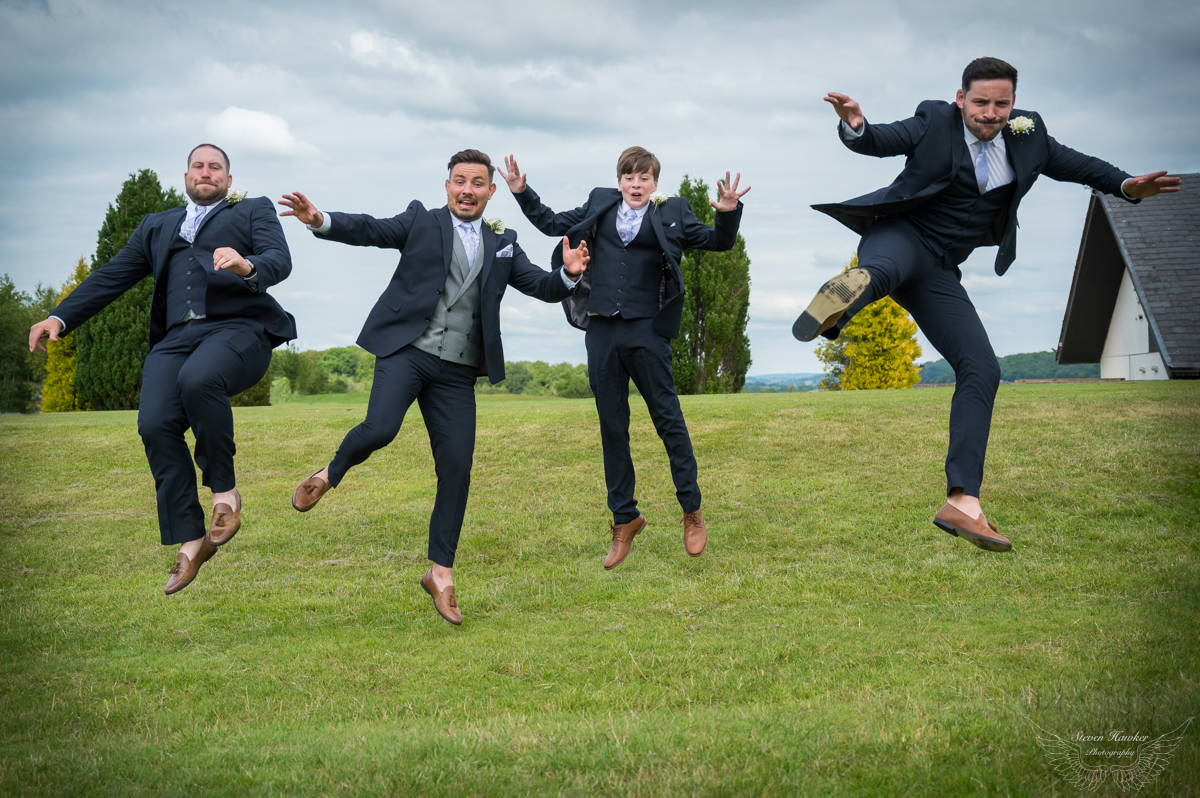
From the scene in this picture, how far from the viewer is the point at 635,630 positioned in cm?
606

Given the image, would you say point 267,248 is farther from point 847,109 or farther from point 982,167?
point 982,167

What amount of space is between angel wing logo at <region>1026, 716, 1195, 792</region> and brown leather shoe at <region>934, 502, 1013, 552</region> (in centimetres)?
125

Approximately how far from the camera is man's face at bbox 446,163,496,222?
5754 millimetres

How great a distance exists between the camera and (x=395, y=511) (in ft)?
35.0

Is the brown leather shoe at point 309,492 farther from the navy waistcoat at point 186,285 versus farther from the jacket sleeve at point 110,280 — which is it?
the jacket sleeve at point 110,280

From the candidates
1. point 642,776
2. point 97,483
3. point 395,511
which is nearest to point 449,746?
point 642,776

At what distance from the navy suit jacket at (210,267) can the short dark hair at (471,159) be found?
1177 millimetres

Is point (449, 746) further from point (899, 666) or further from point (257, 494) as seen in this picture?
point (257, 494)

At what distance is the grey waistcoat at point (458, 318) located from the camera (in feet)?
18.5

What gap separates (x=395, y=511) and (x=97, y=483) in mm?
5413

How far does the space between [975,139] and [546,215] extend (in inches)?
114

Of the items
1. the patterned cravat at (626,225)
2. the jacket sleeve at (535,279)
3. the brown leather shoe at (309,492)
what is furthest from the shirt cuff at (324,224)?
the patterned cravat at (626,225)

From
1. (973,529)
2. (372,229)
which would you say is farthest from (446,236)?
(973,529)

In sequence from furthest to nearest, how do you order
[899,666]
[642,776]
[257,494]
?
[257,494]
[899,666]
[642,776]
